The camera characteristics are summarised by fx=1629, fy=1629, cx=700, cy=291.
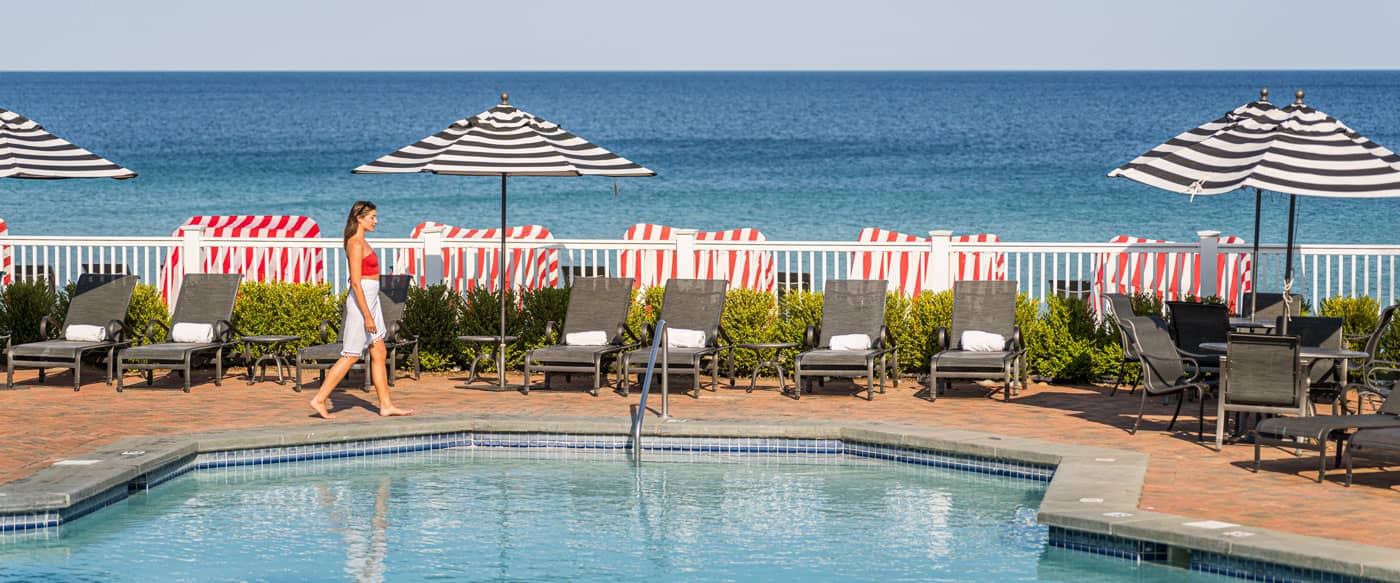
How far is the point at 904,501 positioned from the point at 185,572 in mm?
3762

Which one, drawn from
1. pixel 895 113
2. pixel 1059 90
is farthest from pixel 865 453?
pixel 1059 90

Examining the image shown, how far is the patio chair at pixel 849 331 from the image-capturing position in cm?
1175

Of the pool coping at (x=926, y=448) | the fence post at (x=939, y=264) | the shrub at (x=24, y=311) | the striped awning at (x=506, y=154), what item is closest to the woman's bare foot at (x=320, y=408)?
the pool coping at (x=926, y=448)

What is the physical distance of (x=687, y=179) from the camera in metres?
57.4

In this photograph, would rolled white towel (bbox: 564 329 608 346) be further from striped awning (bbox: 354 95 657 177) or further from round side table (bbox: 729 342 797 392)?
striped awning (bbox: 354 95 657 177)

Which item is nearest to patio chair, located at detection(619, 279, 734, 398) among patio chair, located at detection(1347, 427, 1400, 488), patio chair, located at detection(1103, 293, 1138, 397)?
patio chair, located at detection(1103, 293, 1138, 397)

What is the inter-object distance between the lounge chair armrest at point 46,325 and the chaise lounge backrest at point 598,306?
3887mm

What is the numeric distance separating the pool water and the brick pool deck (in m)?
0.73

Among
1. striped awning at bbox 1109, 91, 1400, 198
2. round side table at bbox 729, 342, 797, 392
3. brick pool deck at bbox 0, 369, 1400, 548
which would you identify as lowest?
brick pool deck at bbox 0, 369, 1400, 548

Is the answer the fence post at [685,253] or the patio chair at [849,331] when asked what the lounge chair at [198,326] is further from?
the patio chair at [849,331]

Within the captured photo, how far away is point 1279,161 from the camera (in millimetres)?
Result: 9773

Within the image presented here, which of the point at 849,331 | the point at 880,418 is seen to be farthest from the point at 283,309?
the point at 880,418

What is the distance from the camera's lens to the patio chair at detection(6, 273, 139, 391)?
11.9m

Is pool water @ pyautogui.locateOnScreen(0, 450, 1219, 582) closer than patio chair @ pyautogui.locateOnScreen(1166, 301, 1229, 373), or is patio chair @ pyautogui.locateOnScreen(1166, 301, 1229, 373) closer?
pool water @ pyautogui.locateOnScreen(0, 450, 1219, 582)
